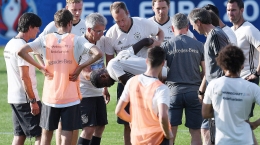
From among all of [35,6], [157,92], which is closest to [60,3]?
[35,6]

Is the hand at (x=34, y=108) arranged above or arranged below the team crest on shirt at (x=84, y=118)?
above

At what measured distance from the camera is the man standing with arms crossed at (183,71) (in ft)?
26.8

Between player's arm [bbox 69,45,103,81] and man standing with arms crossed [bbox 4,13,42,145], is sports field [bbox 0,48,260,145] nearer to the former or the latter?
man standing with arms crossed [bbox 4,13,42,145]

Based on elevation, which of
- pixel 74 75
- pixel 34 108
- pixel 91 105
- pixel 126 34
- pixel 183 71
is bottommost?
pixel 91 105

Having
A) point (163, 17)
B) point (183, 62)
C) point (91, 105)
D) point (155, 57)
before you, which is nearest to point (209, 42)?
point (183, 62)

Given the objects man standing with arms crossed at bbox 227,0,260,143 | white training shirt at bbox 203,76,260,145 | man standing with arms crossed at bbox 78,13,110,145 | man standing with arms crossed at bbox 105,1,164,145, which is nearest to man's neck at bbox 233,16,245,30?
man standing with arms crossed at bbox 227,0,260,143

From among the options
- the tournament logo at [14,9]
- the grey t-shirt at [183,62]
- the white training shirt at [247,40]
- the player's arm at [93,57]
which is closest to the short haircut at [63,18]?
the player's arm at [93,57]

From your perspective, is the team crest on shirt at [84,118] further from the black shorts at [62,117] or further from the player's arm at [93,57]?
the player's arm at [93,57]

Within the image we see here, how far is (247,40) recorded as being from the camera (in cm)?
913

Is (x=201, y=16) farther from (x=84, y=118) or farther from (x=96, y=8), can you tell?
(x=96, y=8)

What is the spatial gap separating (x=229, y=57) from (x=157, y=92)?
2.57 ft

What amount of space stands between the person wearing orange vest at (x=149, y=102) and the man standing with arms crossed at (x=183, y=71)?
1.51m

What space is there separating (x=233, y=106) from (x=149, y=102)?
821 millimetres

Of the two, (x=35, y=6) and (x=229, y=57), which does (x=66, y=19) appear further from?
(x=35, y=6)
